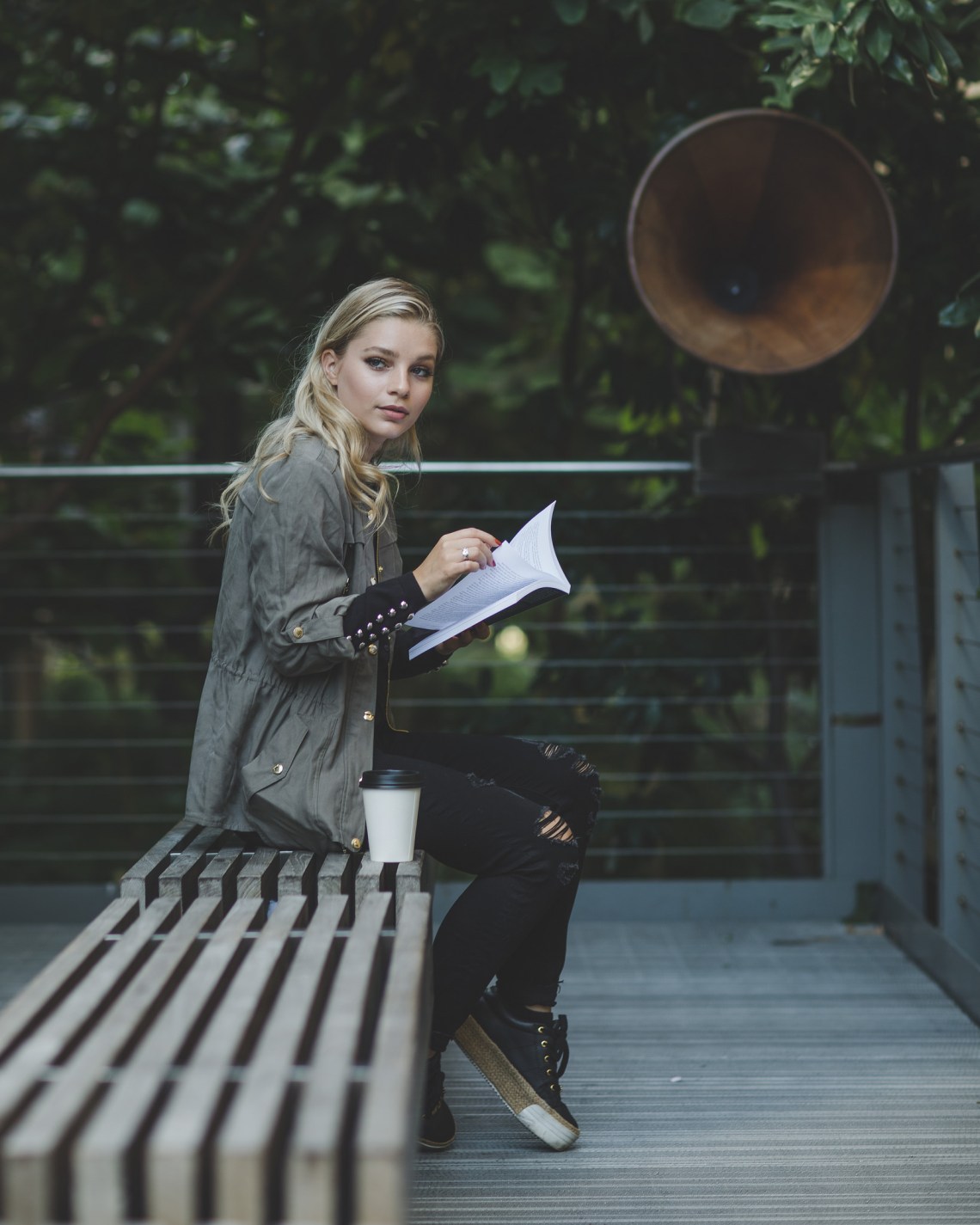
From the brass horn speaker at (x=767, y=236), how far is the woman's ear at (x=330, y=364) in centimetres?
103

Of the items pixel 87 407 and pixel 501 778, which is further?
pixel 87 407

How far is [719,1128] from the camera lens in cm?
243

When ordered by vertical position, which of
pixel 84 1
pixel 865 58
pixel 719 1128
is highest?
pixel 84 1

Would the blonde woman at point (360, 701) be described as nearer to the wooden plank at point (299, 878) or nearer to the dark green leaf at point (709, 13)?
the wooden plank at point (299, 878)

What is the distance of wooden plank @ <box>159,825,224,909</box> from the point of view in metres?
2.03

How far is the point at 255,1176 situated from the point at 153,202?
3982 mm

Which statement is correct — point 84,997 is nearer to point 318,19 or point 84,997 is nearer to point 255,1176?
point 255,1176

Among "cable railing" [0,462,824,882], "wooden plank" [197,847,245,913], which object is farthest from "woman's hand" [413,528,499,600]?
"cable railing" [0,462,824,882]

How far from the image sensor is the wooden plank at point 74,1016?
1302mm

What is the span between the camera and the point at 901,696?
12.2 ft

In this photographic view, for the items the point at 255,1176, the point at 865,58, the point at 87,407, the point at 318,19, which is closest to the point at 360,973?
the point at 255,1176

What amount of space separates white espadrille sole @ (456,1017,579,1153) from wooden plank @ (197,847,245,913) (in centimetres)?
53

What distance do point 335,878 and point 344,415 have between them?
781 millimetres

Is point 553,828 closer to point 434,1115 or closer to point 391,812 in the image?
point 391,812
